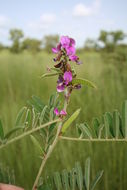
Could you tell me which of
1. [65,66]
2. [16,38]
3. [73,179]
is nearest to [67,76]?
[65,66]

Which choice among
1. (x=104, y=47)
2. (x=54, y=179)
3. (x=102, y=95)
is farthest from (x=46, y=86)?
(x=54, y=179)

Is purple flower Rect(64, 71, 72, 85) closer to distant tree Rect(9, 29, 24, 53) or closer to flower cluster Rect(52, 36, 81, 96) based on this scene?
flower cluster Rect(52, 36, 81, 96)

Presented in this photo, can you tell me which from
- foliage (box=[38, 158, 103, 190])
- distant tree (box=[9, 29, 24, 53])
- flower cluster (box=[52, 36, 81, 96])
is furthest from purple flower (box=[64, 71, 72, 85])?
distant tree (box=[9, 29, 24, 53])

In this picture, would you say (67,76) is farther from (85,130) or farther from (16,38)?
(16,38)

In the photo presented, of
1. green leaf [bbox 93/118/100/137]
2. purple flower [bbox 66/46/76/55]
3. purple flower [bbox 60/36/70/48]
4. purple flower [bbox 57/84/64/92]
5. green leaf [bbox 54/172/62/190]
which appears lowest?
green leaf [bbox 54/172/62/190]

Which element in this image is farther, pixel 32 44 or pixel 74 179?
pixel 32 44

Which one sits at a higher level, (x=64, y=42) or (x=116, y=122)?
(x=64, y=42)

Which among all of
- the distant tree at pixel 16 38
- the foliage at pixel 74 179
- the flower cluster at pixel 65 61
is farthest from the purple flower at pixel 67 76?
the distant tree at pixel 16 38

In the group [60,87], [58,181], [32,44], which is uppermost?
[32,44]
